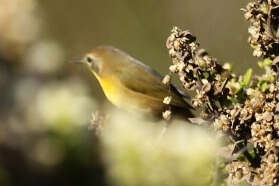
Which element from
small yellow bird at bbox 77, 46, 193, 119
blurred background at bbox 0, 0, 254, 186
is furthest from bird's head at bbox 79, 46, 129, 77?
blurred background at bbox 0, 0, 254, 186

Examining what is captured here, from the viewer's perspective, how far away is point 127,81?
3.16m

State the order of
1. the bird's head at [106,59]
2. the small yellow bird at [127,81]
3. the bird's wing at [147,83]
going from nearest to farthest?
1. the bird's wing at [147,83]
2. the small yellow bird at [127,81]
3. the bird's head at [106,59]

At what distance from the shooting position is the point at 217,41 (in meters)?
4.64

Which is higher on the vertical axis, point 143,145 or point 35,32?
point 35,32

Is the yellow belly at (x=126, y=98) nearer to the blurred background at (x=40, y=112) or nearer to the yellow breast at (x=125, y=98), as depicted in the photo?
the yellow breast at (x=125, y=98)

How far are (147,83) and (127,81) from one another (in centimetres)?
23

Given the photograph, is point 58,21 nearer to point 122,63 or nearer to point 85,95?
point 122,63

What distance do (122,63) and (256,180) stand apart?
1654mm

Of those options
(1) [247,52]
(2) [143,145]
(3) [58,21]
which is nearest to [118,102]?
(1) [247,52]

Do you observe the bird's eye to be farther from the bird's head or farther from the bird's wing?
the bird's wing

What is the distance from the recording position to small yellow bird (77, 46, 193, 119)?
285cm

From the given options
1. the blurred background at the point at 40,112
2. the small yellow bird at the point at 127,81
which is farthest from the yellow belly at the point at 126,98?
the blurred background at the point at 40,112

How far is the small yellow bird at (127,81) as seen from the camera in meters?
2.85

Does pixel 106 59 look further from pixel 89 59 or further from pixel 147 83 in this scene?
pixel 147 83
